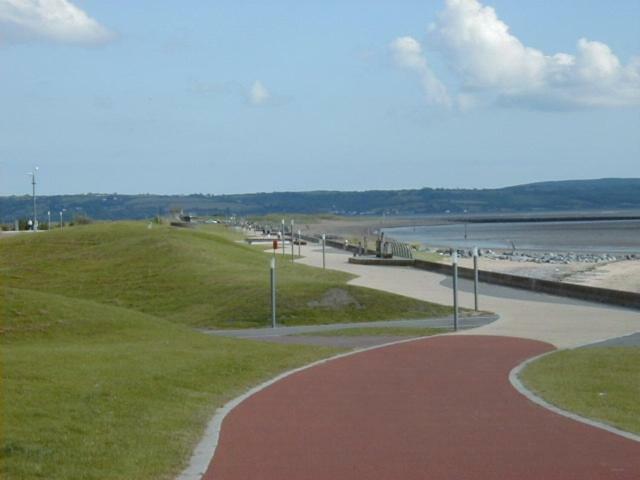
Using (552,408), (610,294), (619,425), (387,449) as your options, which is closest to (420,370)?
(552,408)

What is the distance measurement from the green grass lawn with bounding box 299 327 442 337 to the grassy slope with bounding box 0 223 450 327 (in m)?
4.39

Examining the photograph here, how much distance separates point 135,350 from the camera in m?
17.6

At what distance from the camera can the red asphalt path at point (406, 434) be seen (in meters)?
9.31

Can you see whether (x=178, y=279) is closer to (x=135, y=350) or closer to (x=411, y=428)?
(x=135, y=350)

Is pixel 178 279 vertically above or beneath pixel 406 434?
beneath

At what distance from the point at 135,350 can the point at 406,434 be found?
24.6 feet

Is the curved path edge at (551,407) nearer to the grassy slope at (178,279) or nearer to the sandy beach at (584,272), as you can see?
the grassy slope at (178,279)

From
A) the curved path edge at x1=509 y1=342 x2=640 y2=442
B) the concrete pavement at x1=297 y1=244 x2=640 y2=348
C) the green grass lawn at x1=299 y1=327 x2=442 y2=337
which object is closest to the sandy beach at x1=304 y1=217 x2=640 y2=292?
the concrete pavement at x1=297 y1=244 x2=640 y2=348

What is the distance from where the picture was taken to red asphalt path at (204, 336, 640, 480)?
30.6 ft

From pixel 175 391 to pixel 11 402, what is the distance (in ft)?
8.82

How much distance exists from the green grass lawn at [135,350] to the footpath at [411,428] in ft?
2.22

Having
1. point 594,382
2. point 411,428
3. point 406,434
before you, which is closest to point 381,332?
point 594,382

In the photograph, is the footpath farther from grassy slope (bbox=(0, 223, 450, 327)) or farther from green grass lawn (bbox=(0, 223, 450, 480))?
grassy slope (bbox=(0, 223, 450, 327))

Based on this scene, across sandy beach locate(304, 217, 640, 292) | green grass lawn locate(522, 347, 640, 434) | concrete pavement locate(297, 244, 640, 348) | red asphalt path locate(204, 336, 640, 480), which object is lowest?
sandy beach locate(304, 217, 640, 292)
